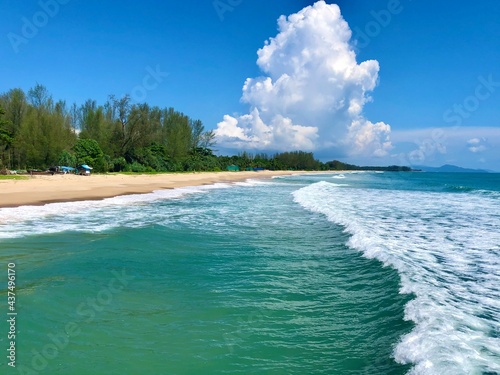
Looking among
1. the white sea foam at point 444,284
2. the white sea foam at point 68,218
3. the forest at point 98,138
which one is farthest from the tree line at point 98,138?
the white sea foam at point 444,284

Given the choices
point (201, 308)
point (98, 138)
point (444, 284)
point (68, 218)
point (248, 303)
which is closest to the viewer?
point (201, 308)

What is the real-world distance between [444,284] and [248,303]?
167 inches

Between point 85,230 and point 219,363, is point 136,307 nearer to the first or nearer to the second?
point 219,363

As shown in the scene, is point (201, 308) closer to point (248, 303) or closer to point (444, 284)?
point (248, 303)

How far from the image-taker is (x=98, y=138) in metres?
69.2

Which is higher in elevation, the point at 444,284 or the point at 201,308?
the point at 444,284

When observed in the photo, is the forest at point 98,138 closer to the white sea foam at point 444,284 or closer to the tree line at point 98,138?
the tree line at point 98,138

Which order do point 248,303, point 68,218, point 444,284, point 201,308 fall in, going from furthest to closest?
1. point 68,218
2. point 444,284
3. point 248,303
4. point 201,308

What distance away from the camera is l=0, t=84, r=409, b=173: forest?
53.3 metres

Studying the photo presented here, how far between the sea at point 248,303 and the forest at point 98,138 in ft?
143

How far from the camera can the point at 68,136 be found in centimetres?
6156

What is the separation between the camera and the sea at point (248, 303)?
4.67 metres

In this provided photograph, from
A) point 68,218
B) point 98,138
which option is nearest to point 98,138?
point 98,138

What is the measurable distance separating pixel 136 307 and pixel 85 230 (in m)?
8.22
